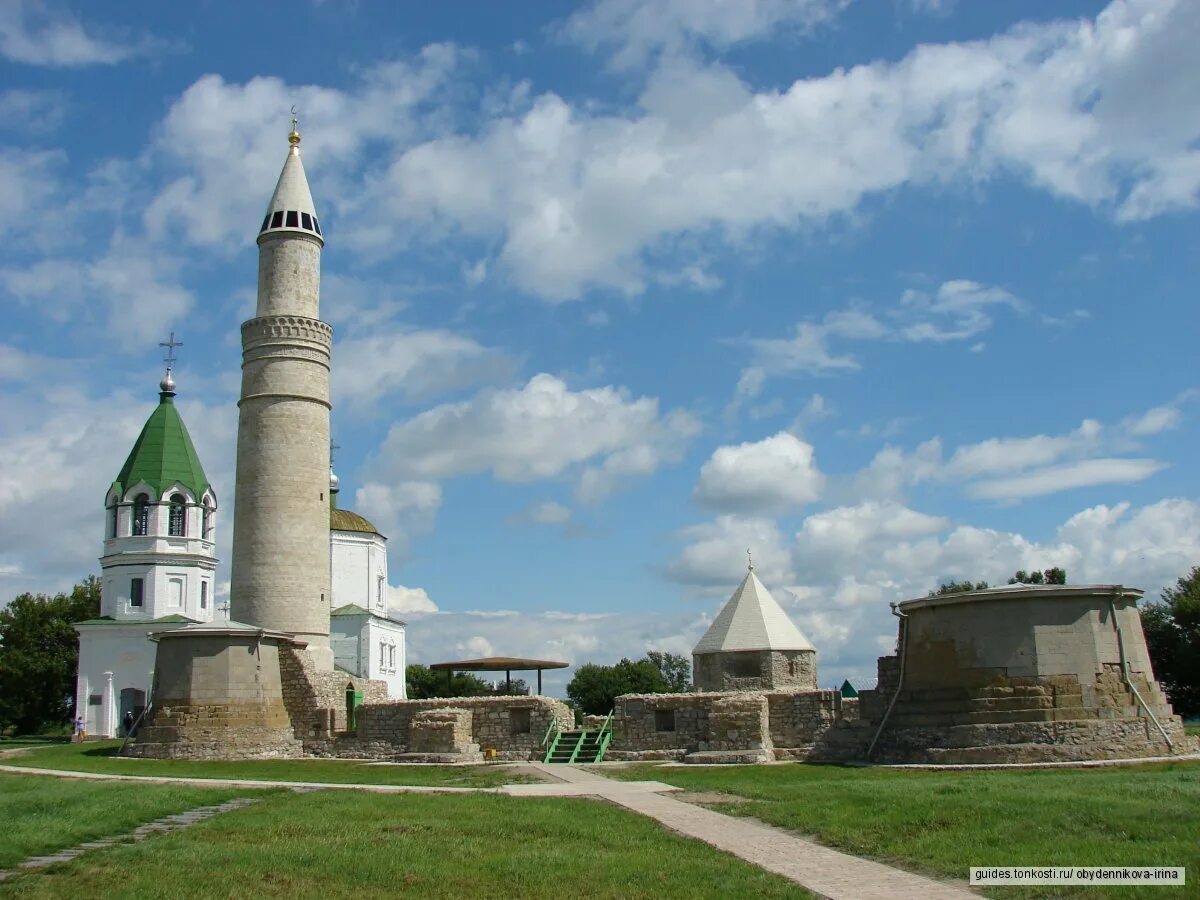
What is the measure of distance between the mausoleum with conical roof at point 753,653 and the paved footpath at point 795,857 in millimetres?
21765

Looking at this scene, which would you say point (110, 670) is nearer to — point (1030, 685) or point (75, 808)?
point (75, 808)

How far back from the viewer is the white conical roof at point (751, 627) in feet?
123

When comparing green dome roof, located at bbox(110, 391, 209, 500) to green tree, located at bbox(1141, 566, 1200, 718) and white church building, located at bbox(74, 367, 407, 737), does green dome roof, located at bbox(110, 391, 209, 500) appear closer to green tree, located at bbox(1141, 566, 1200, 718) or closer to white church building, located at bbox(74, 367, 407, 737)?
white church building, located at bbox(74, 367, 407, 737)

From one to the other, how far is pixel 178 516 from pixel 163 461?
2.43m

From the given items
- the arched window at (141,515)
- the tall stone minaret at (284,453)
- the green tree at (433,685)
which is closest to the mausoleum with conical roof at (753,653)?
the tall stone minaret at (284,453)

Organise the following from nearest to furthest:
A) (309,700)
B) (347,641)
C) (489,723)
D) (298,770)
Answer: (298,770), (489,723), (309,700), (347,641)

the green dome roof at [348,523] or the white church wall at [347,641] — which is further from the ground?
the green dome roof at [348,523]

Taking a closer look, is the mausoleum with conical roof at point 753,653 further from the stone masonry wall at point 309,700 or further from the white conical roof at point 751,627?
the stone masonry wall at point 309,700

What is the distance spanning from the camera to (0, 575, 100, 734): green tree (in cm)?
5025

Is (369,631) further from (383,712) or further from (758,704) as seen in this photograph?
(758,704)

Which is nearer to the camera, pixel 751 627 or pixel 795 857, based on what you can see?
pixel 795 857

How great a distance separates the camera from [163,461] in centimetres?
4703

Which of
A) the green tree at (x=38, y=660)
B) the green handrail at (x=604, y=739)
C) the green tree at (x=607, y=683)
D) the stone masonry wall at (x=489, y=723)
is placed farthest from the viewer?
the green tree at (x=607, y=683)

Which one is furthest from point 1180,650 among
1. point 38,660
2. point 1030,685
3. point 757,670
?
point 38,660
